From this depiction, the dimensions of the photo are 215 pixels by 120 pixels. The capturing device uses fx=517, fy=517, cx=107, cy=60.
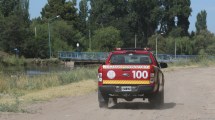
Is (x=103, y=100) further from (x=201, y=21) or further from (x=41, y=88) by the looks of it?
(x=201, y=21)

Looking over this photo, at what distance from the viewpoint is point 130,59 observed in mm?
18469

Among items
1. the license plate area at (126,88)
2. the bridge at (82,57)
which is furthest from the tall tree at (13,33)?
the license plate area at (126,88)

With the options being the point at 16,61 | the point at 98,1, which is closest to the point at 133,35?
the point at 98,1

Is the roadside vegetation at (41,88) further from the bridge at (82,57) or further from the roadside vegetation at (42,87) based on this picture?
the bridge at (82,57)

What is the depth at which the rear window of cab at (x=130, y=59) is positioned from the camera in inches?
719

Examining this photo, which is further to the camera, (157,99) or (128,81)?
(157,99)

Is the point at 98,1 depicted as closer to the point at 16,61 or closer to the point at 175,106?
the point at 16,61

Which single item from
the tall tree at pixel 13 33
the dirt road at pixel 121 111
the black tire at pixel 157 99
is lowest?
the dirt road at pixel 121 111

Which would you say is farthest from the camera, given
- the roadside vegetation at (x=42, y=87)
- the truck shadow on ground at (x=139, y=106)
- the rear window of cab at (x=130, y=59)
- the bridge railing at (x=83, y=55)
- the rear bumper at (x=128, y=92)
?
the bridge railing at (x=83, y=55)

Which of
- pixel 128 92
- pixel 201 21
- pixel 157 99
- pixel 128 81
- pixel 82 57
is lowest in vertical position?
pixel 157 99

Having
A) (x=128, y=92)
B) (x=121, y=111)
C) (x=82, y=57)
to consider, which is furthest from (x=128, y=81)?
(x=82, y=57)

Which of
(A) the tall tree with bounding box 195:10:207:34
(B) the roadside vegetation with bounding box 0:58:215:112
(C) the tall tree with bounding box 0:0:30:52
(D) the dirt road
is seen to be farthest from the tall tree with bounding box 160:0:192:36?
(D) the dirt road

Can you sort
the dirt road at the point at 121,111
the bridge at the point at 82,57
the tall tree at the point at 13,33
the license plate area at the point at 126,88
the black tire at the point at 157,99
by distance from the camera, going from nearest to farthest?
the dirt road at the point at 121,111
the license plate area at the point at 126,88
the black tire at the point at 157,99
the tall tree at the point at 13,33
the bridge at the point at 82,57

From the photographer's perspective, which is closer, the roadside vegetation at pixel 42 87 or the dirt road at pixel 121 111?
the dirt road at pixel 121 111
